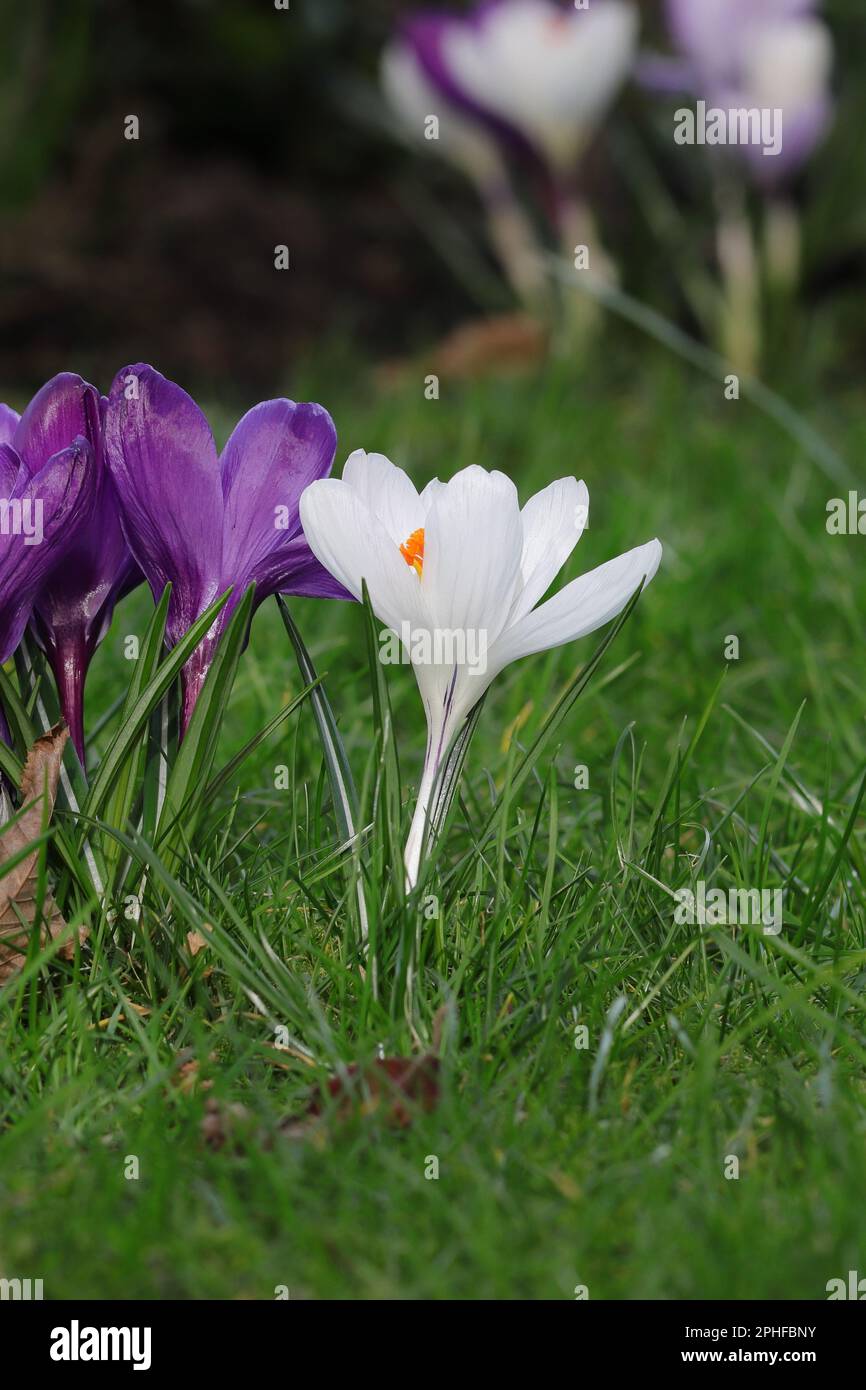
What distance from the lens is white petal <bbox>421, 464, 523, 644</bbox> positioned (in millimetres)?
1199

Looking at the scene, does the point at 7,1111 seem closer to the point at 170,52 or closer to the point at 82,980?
the point at 82,980

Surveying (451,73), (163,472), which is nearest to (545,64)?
(451,73)

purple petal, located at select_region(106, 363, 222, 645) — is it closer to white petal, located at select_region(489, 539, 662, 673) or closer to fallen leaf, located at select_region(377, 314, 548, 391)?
white petal, located at select_region(489, 539, 662, 673)

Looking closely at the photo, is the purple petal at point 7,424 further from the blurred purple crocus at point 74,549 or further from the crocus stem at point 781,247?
the crocus stem at point 781,247

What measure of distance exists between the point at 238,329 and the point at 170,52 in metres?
0.84

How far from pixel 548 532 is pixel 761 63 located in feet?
8.25

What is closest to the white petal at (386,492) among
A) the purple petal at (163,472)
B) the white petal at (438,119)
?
the purple petal at (163,472)

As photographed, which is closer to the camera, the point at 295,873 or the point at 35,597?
the point at 35,597

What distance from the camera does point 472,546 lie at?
1.20 m

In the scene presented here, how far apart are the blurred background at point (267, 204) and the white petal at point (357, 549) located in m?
2.84

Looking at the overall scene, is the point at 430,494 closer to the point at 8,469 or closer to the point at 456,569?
the point at 456,569

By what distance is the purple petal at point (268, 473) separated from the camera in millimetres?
1269
